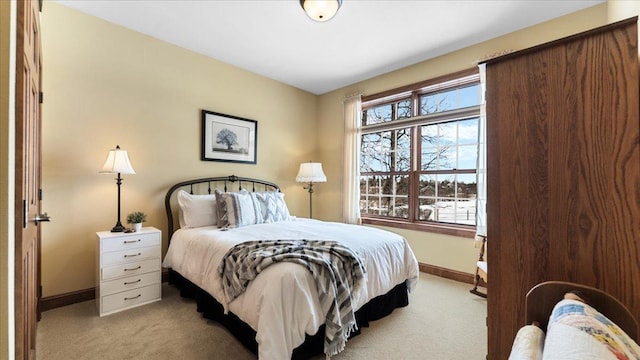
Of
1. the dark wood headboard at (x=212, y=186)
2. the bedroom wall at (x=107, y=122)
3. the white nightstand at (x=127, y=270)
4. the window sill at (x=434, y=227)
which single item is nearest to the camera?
the white nightstand at (x=127, y=270)

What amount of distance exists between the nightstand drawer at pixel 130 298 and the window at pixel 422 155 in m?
2.89

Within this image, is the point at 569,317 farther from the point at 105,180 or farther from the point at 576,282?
the point at 105,180

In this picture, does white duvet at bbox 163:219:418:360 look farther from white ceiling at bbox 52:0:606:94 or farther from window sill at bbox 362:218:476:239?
white ceiling at bbox 52:0:606:94

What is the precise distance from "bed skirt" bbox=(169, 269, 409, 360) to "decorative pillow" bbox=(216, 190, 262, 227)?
2.36ft

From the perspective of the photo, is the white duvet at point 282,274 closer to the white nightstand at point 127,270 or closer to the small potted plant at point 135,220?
the white nightstand at point 127,270

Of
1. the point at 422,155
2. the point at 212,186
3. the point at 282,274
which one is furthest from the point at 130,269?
the point at 422,155

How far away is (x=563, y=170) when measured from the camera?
1062 millimetres

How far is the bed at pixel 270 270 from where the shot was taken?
63.4 inches

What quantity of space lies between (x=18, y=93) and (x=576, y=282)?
2.09 m

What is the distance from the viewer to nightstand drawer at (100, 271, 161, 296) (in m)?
2.35

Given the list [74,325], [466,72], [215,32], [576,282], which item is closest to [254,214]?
[74,325]

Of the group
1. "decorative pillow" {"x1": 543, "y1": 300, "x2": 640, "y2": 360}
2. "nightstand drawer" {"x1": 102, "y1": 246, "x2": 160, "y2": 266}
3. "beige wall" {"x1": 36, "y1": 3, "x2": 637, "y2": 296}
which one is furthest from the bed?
"decorative pillow" {"x1": 543, "y1": 300, "x2": 640, "y2": 360}

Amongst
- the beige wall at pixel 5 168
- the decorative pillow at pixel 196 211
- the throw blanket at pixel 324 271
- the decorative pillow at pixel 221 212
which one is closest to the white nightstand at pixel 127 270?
the decorative pillow at pixel 196 211

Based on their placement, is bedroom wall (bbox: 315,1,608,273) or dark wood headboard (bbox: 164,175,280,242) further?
dark wood headboard (bbox: 164,175,280,242)
